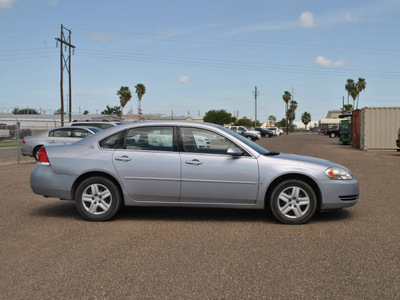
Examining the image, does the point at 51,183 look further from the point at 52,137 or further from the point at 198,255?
the point at 52,137

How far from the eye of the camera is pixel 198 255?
440 cm

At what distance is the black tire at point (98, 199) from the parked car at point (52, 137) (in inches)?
397

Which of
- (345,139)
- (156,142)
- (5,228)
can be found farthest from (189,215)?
(345,139)

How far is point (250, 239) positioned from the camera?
5.02 metres

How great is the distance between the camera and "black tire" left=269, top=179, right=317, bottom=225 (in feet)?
18.6

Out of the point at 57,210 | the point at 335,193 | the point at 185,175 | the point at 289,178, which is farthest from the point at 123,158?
the point at 335,193

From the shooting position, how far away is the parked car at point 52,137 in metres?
15.6

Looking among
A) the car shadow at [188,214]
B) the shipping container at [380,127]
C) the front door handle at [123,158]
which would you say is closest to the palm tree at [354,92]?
the shipping container at [380,127]

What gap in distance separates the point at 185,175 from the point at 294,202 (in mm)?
1595

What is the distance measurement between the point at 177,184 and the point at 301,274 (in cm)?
242

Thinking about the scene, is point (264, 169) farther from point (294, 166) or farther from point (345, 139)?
point (345, 139)

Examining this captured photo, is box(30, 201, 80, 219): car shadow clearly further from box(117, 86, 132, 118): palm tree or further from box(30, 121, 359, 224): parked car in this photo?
box(117, 86, 132, 118): palm tree

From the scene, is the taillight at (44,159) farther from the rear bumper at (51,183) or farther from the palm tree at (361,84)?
the palm tree at (361,84)

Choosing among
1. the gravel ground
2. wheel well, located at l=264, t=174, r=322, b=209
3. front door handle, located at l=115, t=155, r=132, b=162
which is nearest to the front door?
front door handle, located at l=115, t=155, r=132, b=162
